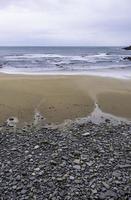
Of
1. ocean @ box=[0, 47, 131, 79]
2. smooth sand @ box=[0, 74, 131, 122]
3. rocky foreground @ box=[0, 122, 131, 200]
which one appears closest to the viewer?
rocky foreground @ box=[0, 122, 131, 200]

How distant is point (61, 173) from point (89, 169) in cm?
61

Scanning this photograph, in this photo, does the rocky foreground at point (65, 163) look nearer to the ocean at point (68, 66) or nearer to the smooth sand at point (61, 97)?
the smooth sand at point (61, 97)

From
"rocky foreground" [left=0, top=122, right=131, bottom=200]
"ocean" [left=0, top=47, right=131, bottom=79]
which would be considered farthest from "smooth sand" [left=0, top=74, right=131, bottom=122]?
"ocean" [left=0, top=47, right=131, bottom=79]

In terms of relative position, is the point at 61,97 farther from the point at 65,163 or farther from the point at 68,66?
the point at 68,66

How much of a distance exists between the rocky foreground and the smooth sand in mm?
1987

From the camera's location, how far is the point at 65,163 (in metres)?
7.05

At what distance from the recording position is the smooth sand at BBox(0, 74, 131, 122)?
11.6 meters

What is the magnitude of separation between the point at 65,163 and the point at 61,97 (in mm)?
7051

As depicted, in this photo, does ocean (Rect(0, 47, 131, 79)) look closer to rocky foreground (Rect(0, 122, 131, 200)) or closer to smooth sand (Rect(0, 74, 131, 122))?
smooth sand (Rect(0, 74, 131, 122))

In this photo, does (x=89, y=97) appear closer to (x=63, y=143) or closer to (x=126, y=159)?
(x=63, y=143)

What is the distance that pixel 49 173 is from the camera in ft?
21.7

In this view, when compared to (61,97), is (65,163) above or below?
below

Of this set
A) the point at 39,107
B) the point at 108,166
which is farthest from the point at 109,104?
the point at 108,166

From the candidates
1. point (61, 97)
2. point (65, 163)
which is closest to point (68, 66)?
point (61, 97)
